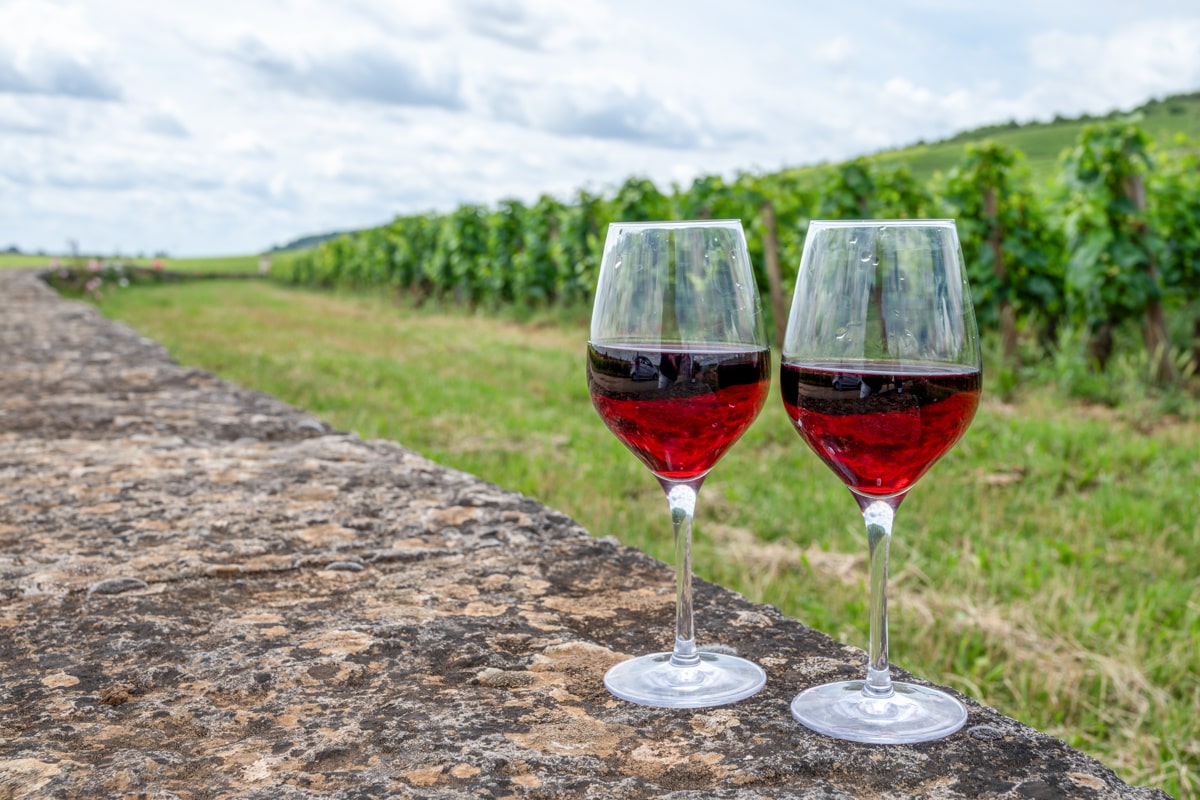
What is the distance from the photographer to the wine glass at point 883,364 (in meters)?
1.00

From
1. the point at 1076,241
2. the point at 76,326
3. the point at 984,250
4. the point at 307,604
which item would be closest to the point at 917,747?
the point at 307,604

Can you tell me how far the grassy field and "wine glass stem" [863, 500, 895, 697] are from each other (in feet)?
0.98

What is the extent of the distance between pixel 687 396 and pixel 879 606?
30cm

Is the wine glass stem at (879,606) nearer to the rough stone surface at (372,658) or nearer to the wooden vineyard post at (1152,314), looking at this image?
the rough stone surface at (372,658)

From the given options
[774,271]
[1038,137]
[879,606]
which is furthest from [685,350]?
[1038,137]

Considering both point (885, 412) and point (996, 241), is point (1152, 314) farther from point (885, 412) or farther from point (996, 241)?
point (885, 412)

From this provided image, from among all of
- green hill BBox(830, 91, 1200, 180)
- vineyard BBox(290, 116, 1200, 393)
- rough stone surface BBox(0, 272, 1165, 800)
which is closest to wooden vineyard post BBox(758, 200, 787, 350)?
vineyard BBox(290, 116, 1200, 393)

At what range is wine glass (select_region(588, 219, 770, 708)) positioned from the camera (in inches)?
43.4

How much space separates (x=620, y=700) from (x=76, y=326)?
5293 millimetres

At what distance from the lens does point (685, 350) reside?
110 centimetres

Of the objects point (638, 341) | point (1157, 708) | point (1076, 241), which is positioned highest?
point (1076, 241)

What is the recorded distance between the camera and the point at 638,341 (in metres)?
1.12

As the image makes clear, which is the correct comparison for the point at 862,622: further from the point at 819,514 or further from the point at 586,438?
the point at 586,438

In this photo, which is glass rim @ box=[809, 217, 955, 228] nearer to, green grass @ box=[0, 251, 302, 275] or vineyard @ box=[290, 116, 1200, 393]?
vineyard @ box=[290, 116, 1200, 393]
